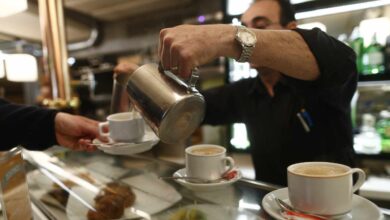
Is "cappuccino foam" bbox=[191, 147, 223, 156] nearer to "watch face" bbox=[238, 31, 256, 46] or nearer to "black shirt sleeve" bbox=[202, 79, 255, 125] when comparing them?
"watch face" bbox=[238, 31, 256, 46]

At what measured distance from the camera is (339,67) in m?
0.74

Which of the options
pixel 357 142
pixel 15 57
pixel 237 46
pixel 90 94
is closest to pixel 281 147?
pixel 237 46

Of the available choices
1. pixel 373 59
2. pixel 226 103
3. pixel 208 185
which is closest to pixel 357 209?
pixel 208 185

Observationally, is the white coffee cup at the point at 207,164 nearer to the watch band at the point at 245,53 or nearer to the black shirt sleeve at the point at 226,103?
the watch band at the point at 245,53

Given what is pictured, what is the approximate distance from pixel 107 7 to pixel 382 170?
11.1 ft

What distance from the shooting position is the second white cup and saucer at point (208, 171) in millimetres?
689

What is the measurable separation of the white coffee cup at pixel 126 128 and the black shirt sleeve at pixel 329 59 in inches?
17.3

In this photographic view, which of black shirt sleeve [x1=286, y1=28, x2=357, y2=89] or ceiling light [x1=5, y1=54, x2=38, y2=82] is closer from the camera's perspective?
black shirt sleeve [x1=286, y1=28, x2=357, y2=89]

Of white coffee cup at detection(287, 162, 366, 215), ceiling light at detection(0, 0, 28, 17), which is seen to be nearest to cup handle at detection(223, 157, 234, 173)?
white coffee cup at detection(287, 162, 366, 215)

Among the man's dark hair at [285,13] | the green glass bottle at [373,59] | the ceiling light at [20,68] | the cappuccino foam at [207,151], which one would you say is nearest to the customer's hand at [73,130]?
the cappuccino foam at [207,151]

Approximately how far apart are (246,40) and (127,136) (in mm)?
446

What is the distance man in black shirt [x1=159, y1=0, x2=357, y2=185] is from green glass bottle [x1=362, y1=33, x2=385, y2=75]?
2.98ft

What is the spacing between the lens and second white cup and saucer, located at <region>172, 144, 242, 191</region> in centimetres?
69

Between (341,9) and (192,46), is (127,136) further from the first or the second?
(341,9)
